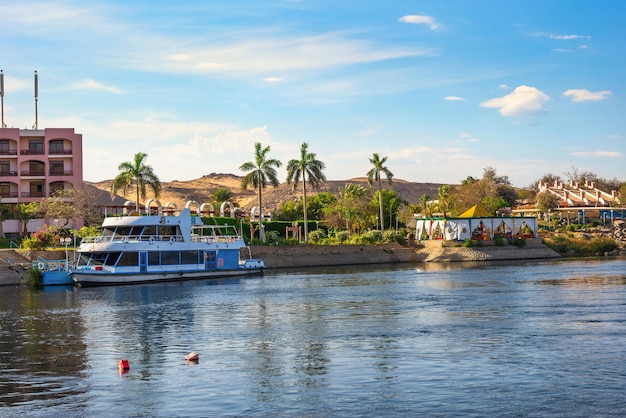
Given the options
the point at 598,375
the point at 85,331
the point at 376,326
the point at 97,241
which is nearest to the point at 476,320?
the point at 376,326

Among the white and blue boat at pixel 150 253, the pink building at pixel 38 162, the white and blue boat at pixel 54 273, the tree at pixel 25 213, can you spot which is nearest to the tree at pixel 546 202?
the pink building at pixel 38 162

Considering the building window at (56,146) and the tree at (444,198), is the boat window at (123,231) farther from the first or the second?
the tree at (444,198)

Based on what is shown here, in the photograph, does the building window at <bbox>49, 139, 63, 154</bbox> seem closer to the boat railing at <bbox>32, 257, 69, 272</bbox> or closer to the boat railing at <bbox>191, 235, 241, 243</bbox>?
the boat railing at <bbox>32, 257, 69, 272</bbox>

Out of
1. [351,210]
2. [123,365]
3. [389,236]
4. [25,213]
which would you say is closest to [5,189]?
[25,213]

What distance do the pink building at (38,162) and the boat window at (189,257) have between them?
133 ft

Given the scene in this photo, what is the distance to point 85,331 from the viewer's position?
4100cm


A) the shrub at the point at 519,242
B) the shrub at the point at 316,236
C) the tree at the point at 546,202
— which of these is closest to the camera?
the shrub at the point at 519,242

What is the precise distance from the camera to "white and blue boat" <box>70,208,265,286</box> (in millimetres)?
70125

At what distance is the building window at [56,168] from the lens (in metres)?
114

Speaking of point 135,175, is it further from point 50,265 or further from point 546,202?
point 546,202

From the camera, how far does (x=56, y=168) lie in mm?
114375

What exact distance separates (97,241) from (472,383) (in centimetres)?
5031

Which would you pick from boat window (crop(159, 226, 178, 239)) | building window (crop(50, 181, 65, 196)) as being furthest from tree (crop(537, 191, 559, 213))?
boat window (crop(159, 226, 178, 239))

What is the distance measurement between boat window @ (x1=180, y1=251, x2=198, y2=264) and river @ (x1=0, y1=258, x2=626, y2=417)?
15.9m
